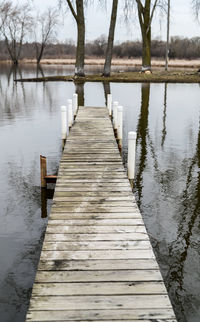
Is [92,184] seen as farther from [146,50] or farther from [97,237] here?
[146,50]

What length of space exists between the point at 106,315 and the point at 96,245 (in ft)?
3.91

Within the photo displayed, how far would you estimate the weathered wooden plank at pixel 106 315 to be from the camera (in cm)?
297

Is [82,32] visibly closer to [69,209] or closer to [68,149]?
[68,149]

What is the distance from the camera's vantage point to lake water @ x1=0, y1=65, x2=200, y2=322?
4.62 meters

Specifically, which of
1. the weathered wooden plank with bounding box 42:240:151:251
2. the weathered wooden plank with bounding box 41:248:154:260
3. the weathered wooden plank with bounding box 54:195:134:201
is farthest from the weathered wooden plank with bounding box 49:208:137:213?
the weathered wooden plank with bounding box 41:248:154:260

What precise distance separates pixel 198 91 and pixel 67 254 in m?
23.0

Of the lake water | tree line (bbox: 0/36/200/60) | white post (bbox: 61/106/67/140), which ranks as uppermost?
tree line (bbox: 0/36/200/60)

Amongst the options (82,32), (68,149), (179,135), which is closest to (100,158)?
(68,149)

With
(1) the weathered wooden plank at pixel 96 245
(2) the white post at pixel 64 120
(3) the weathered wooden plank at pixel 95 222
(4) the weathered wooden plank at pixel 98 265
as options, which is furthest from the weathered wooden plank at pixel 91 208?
(2) the white post at pixel 64 120

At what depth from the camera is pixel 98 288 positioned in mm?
3350

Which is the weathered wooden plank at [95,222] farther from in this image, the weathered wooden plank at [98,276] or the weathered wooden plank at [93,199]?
the weathered wooden plank at [98,276]

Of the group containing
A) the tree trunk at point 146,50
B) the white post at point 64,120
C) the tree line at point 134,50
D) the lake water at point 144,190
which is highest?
the tree line at point 134,50

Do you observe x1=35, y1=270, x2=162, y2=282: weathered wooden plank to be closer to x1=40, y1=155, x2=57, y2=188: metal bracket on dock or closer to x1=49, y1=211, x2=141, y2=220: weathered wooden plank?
x1=49, y1=211, x2=141, y2=220: weathered wooden plank

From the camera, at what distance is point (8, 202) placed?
283 inches
